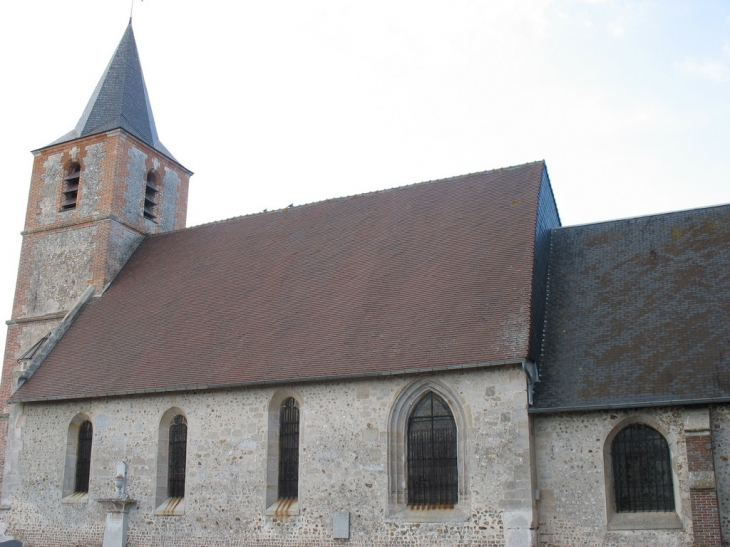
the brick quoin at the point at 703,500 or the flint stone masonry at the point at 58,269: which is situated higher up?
the flint stone masonry at the point at 58,269

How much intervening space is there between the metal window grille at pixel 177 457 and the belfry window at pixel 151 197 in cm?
848

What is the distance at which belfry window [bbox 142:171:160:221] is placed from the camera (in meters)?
22.8

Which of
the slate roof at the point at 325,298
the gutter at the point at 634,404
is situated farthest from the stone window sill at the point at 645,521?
the slate roof at the point at 325,298

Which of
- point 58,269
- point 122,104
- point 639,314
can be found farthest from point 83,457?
point 639,314

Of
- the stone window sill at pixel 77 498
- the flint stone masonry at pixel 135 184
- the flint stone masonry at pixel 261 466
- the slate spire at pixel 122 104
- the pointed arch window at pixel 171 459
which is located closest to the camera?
the flint stone masonry at pixel 261 466

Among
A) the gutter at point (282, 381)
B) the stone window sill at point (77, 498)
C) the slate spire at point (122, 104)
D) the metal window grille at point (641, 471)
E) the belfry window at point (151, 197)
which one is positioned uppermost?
the slate spire at point (122, 104)

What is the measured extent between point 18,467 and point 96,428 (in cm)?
236

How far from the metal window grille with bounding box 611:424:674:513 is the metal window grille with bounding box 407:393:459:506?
105 inches

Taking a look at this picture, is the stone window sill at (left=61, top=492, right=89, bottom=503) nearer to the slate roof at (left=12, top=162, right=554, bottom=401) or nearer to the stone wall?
the slate roof at (left=12, top=162, right=554, bottom=401)

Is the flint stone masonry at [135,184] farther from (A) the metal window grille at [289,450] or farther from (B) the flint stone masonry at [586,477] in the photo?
(B) the flint stone masonry at [586,477]

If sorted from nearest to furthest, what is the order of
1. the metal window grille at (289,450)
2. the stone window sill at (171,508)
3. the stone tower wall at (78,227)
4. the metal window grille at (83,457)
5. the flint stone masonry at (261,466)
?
the flint stone masonry at (261,466)
the metal window grille at (289,450)
the stone window sill at (171,508)
the metal window grille at (83,457)
the stone tower wall at (78,227)

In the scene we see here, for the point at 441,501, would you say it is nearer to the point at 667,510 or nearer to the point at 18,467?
the point at 667,510

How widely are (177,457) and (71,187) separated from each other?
399 inches

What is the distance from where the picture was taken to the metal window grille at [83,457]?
55.6 ft
